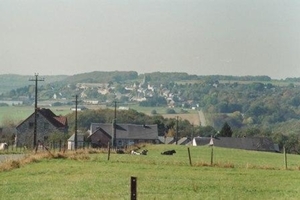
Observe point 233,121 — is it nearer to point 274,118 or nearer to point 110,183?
point 274,118

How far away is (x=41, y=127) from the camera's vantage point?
333ft

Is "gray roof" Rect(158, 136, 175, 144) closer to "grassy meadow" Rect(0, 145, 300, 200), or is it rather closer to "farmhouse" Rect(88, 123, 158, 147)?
"farmhouse" Rect(88, 123, 158, 147)

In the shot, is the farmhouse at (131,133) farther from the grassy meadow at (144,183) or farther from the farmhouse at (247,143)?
the grassy meadow at (144,183)

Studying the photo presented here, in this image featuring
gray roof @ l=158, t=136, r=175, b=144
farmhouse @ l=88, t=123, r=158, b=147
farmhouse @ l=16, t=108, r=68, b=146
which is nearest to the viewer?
farmhouse @ l=16, t=108, r=68, b=146

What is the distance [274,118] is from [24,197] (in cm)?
17978

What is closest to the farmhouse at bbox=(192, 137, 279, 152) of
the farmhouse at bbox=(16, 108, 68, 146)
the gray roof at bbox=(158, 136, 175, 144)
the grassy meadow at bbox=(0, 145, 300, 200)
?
the gray roof at bbox=(158, 136, 175, 144)

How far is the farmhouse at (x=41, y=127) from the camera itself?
322 ft

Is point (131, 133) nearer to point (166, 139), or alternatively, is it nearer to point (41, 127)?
point (166, 139)

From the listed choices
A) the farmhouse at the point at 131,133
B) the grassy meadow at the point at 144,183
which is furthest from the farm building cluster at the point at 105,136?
the grassy meadow at the point at 144,183

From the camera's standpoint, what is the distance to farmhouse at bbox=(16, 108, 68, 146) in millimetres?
98200

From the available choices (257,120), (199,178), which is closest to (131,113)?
(257,120)

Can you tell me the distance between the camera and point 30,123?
100250mm

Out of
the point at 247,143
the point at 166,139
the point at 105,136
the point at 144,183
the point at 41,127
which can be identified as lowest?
the point at 166,139

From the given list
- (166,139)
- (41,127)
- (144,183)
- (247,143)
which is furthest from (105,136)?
(144,183)
